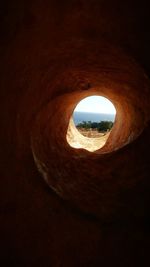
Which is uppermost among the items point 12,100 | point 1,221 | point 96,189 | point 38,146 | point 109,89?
point 109,89

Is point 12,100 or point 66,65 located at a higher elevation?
point 66,65

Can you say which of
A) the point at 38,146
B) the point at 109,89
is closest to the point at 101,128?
the point at 109,89

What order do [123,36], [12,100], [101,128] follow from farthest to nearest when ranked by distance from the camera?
[101,128] < [12,100] < [123,36]

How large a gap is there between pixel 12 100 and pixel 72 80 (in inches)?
30.7

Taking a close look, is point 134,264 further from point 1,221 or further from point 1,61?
point 1,61

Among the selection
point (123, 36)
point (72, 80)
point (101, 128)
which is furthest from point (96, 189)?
point (101, 128)

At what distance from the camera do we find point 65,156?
2.79m

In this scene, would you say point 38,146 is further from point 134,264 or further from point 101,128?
point 101,128

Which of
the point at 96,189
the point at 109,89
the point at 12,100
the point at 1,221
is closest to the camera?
the point at 12,100

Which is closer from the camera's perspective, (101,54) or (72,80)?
(101,54)

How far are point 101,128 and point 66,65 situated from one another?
23.1 feet

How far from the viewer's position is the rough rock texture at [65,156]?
6.33 feet

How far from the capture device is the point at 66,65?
2.33 meters

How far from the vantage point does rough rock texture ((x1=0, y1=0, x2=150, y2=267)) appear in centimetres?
193
